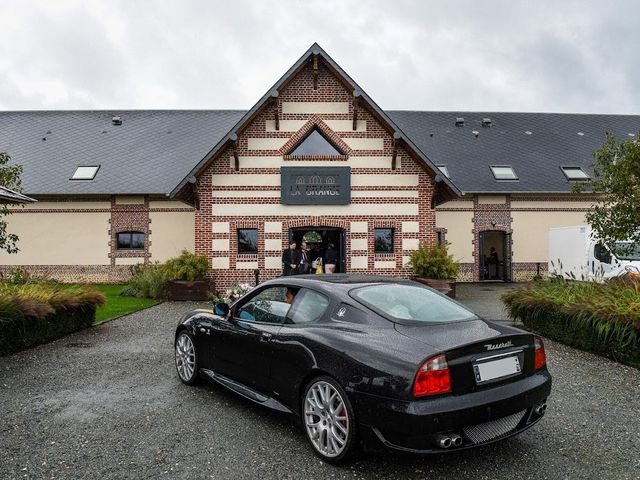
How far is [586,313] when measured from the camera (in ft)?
22.9

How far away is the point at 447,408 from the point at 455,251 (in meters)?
17.5

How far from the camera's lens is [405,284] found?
4.31 meters

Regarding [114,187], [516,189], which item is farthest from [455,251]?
[114,187]

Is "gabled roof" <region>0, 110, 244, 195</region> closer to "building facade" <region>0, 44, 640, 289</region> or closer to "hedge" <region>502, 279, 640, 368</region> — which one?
"building facade" <region>0, 44, 640, 289</region>

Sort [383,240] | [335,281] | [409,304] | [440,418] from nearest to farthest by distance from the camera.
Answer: [440,418]
[409,304]
[335,281]
[383,240]

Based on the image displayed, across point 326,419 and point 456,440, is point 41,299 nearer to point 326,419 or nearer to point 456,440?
point 326,419

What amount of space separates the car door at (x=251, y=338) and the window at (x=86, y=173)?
1735 cm

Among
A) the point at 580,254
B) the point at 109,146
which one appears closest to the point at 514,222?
the point at 580,254

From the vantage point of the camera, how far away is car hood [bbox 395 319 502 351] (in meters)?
3.14

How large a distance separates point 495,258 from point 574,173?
5.19 m

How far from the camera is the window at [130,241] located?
18922 millimetres

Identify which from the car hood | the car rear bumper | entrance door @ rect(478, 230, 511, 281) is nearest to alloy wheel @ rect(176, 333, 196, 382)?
the car rear bumper

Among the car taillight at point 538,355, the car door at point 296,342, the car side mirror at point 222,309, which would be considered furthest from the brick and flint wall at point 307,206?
the car taillight at point 538,355

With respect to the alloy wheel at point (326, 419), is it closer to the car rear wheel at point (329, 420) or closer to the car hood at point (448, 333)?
the car rear wheel at point (329, 420)
